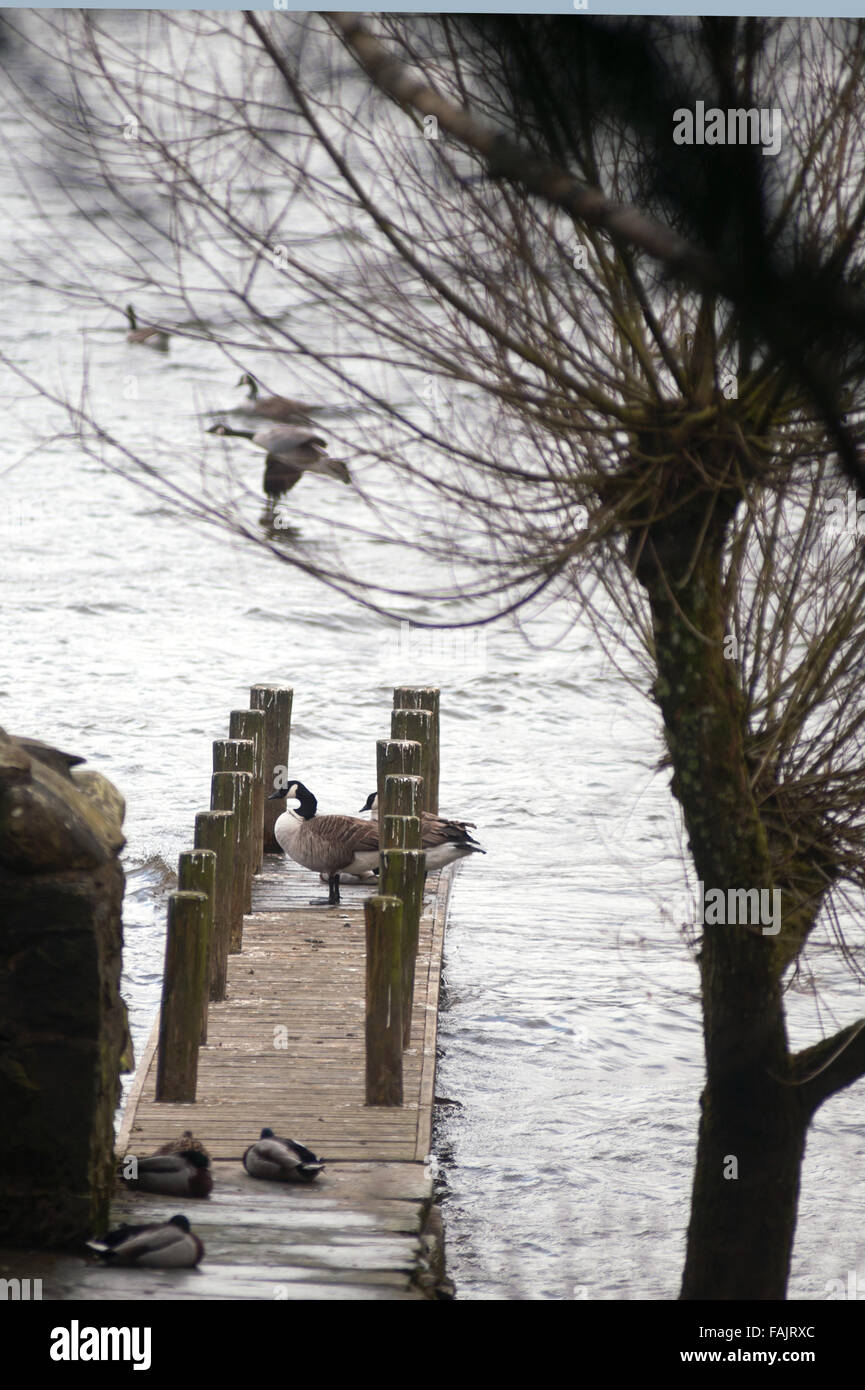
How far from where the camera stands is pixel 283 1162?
702 cm

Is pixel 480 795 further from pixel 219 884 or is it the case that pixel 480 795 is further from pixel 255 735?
pixel 219 884

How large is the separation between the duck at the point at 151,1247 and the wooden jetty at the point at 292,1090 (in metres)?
0.05

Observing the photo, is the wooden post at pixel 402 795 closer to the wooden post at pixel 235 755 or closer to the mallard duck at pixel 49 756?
the wooden post at pixel 235 755

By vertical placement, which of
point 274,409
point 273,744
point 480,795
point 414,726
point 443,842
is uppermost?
point 274,409

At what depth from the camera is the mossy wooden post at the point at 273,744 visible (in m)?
13.9

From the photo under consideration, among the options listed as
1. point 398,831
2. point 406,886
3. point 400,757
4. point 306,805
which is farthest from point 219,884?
point 400,757

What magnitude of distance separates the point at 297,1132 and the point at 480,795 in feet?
43.0

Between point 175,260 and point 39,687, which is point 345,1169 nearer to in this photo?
point 175,260

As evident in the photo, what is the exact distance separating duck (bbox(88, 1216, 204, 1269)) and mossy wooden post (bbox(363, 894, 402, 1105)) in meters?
2.20
